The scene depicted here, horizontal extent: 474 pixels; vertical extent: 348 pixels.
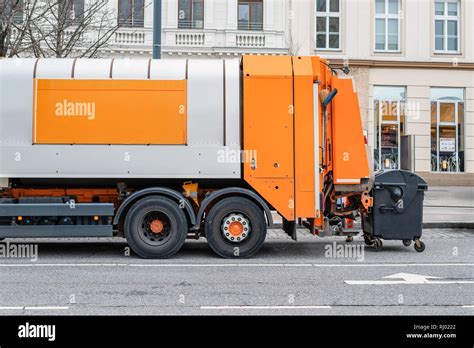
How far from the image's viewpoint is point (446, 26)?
26.0 m

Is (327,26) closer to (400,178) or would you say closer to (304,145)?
(400,178)

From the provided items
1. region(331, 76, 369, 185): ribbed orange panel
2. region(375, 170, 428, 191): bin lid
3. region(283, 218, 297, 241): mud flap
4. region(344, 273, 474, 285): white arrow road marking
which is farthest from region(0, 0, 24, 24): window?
region(344, 273, 474, 285): white arrow road marking

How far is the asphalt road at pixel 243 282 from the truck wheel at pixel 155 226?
253 millimetres

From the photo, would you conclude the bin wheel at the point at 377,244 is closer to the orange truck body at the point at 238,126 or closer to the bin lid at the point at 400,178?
the bin lid at the point at 400,178

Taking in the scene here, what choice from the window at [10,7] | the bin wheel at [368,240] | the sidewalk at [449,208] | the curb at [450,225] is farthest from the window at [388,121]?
the window at [10,7]

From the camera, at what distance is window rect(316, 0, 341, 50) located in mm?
25312

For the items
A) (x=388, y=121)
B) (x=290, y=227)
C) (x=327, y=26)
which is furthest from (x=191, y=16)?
(x=290, y=227)

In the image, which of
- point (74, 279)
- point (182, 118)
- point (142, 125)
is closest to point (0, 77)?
point (142, 125)

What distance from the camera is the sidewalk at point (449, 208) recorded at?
1370 cm

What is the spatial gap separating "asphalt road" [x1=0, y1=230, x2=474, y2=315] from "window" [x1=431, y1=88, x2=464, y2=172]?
15.7m

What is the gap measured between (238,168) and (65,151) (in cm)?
277

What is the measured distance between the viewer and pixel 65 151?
9016 millimetres
